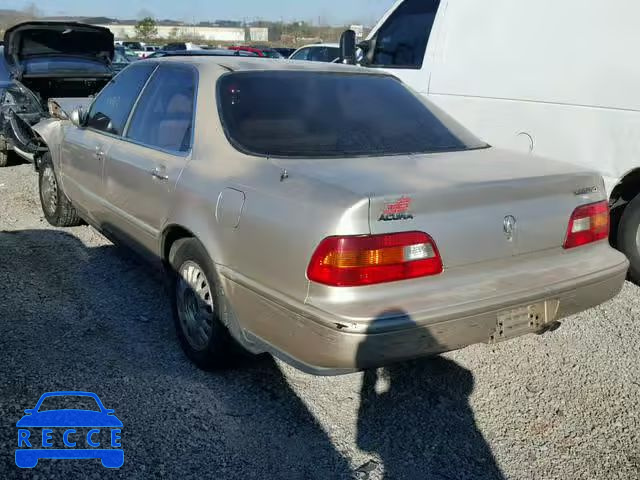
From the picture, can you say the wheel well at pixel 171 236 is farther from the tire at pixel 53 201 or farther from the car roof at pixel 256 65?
the tire at pixel 53 201

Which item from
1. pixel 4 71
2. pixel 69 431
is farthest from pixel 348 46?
pixel 4 71

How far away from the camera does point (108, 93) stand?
4.76m

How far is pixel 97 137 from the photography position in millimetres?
4621

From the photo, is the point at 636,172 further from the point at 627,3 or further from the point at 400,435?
the point at 400,435

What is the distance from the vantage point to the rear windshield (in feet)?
10.7

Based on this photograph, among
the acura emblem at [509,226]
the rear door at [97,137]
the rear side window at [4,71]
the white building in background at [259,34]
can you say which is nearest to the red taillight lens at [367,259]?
the acura emblem at [509,226]

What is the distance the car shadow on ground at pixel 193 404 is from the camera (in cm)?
274

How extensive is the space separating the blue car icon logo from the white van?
391cm

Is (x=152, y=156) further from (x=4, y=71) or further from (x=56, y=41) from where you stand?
(x=4, y=71)

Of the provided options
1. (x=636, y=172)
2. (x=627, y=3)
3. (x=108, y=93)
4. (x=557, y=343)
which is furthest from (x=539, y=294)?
(x=108, y=93)

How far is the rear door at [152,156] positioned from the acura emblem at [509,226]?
1.67 m

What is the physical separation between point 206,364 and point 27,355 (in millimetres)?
1016

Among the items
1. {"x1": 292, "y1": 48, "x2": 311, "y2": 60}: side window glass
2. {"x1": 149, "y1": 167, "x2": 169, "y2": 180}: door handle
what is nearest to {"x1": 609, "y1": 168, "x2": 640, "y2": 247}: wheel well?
{"x1": 149, "y1": 167, "x2": 169, "y2": 180}: door handle

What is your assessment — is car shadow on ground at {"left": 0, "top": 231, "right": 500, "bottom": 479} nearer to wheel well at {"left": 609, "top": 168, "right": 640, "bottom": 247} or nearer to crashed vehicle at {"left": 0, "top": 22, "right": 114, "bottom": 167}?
wheel well at {"left": 609, "top": 168, "right": 640, "bottom": 247}
